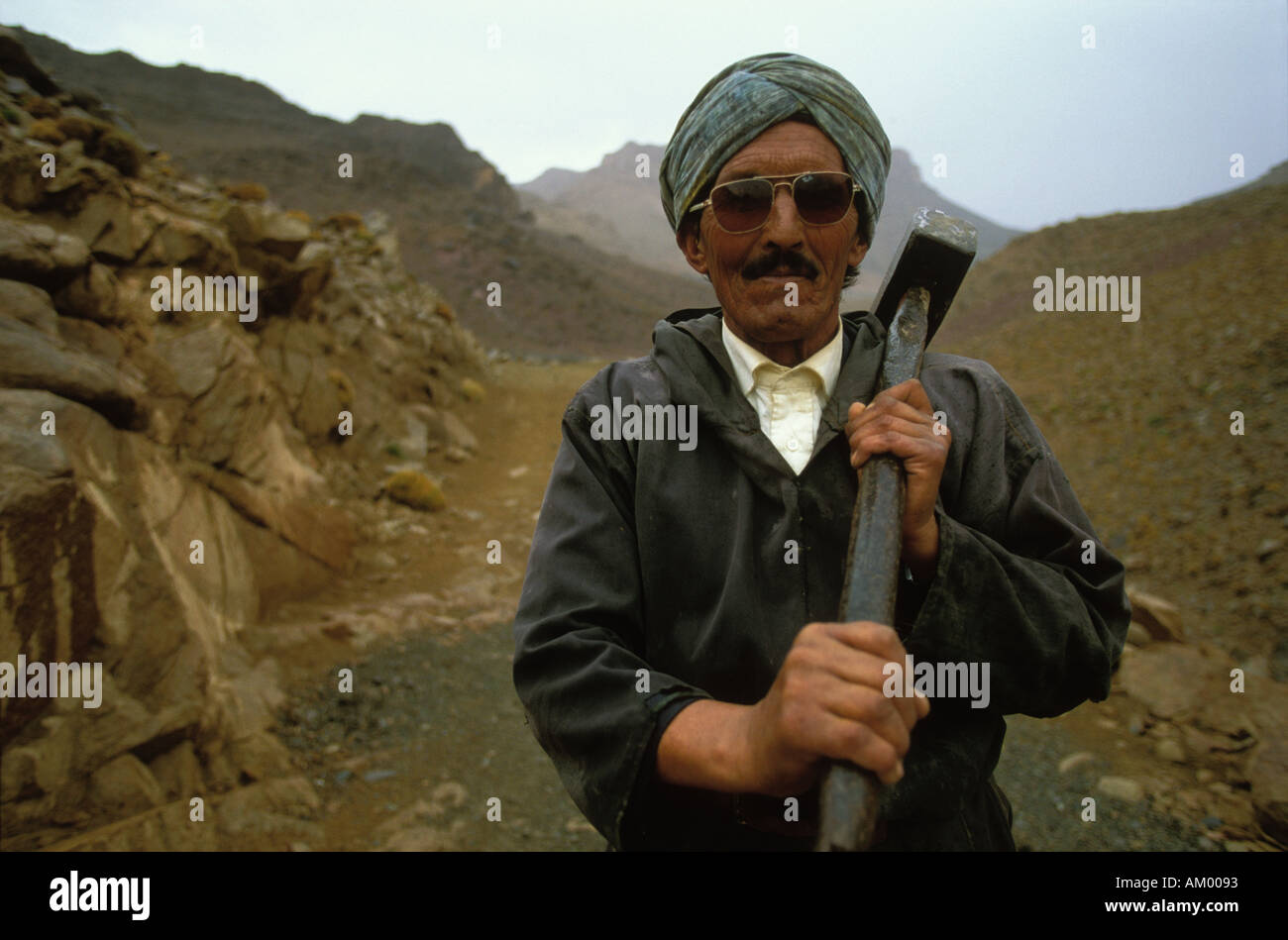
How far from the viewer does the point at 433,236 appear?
3872 centimetres

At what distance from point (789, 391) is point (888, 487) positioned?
356 millimetres

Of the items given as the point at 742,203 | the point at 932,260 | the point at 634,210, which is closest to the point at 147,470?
the point at 742,203

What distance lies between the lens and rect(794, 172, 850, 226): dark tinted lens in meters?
1.53

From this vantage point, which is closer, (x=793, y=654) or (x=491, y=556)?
(x=793, y=654)

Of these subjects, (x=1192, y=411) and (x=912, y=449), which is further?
(x=1192, y=411)

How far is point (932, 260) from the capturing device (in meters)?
1.72

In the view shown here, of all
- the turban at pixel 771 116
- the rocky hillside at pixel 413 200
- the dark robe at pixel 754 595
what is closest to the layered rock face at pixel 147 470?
the dark robe at pixel 754 595

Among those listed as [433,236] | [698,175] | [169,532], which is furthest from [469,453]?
[433,236]

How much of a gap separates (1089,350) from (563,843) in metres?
9.94

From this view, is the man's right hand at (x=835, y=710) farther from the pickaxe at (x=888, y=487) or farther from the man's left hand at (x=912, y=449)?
the man's left hand at (x=912, y=449)

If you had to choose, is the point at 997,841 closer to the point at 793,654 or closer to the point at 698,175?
the point at 793,654

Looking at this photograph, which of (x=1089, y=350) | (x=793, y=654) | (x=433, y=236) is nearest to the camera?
(x=793, y=654)

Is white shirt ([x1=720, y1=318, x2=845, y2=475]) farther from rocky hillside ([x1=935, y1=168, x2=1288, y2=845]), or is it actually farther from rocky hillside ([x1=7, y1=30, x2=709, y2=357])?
rocky hillside ([x1=7, y1=30, x2=709, y2=357])

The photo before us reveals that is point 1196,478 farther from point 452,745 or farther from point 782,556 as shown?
point 782,556
